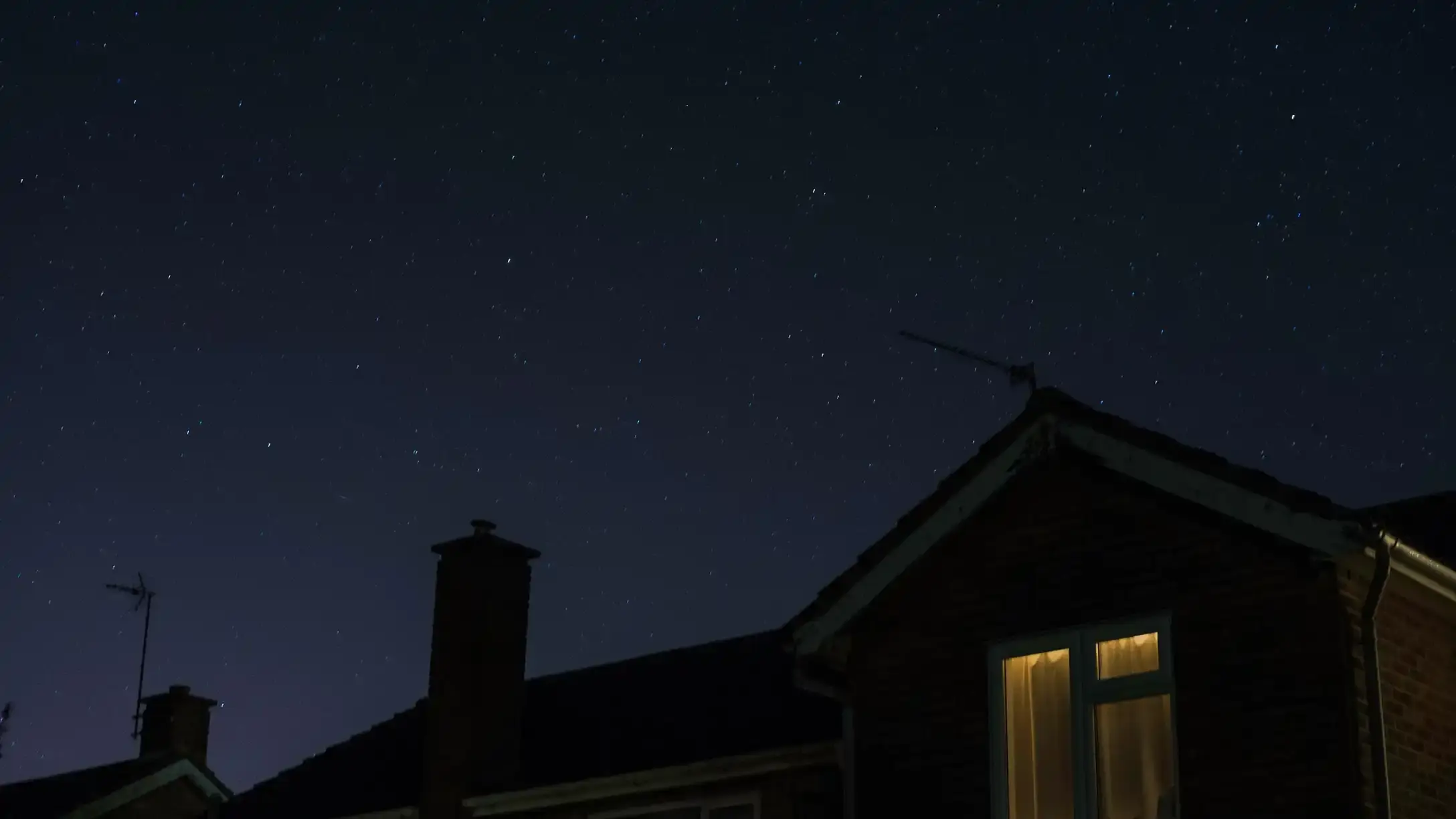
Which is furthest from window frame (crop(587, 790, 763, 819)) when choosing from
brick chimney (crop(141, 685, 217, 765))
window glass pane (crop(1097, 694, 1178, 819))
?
brick chimney (crop(141, 685, 217, 765))

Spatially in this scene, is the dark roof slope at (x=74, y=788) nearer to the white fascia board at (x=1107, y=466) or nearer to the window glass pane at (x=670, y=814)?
the window glass pane at (x=670, y=814)

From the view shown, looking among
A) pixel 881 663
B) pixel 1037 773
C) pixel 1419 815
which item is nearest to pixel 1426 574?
pixel 1419 815

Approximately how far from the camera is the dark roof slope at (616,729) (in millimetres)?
22750

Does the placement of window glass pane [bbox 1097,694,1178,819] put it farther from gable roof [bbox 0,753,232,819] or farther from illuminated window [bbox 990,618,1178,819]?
gable roof [bbox 0,753,232,819]

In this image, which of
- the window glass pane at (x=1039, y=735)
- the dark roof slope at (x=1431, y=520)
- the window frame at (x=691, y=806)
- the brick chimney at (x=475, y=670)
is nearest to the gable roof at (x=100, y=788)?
the brick chimney at (x=475, y=670)

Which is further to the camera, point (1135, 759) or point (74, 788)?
point (74, 788)

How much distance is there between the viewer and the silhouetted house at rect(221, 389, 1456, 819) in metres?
15.4

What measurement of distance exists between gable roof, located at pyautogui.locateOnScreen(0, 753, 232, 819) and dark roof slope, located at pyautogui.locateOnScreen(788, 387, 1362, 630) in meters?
20.6

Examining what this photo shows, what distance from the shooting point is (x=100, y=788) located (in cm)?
3503

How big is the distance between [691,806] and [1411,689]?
28.6 ft

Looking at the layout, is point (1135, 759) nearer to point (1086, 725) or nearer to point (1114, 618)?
point (1086, 725)

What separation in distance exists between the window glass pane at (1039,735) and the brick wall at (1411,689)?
254cm

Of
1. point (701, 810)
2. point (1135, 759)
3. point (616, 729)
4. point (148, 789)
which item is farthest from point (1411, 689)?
point (148, 789)

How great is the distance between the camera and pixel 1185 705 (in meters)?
15.9
